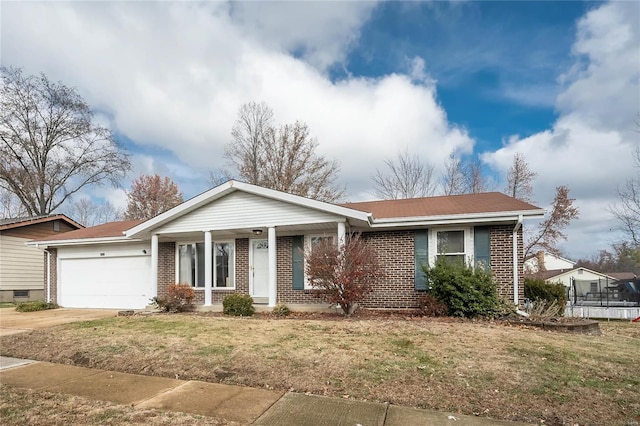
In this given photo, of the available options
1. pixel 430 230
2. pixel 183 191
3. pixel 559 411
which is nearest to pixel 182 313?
pixel 430 230

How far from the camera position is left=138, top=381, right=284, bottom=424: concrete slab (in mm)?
4227

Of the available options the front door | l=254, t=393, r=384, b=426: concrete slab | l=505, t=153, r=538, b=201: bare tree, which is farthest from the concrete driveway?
l=505, t=153, r=538, b=201: bare tree

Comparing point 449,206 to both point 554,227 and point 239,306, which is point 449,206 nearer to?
point 239,306

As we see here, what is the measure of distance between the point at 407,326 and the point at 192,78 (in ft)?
Result: 40.1

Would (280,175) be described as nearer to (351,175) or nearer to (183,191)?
(351,175)

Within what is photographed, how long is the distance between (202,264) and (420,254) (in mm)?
7601

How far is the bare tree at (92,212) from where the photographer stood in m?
44.8

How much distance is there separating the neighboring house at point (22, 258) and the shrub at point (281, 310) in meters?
14.9

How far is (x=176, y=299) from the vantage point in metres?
12.4

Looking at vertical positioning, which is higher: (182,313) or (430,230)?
(430,230)

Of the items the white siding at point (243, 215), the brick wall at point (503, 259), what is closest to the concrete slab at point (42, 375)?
the white siding at point (243, 215)

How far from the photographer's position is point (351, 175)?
29.6 metres

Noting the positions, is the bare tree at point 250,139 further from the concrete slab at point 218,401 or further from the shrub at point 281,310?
the concrete slab at point 218,401

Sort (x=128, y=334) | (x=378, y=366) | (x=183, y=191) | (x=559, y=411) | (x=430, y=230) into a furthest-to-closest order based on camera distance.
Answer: (x=183, y=191) < (x=430, y=230) < (x=128, y=334) < (x=378, y=366) < (x=559, y=411)
